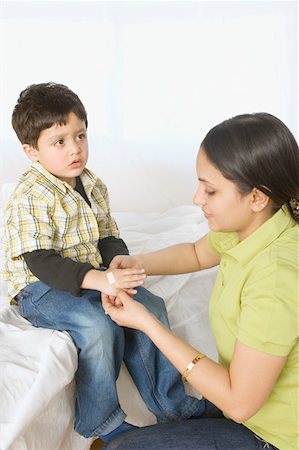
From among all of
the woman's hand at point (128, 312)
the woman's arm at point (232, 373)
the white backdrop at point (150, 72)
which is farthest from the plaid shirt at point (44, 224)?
the white backdrop at point (150, 72)

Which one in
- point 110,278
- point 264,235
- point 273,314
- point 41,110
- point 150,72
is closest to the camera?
point 273,314

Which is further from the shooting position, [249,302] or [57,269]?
[57,269]

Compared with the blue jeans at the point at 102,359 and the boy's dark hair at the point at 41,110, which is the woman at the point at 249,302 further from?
the boy's dark hair at the point at 41,110

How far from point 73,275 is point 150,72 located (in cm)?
152

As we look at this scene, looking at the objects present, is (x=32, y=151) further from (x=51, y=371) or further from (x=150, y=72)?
(x=150, y=72)

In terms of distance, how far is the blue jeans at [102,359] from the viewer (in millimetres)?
1451

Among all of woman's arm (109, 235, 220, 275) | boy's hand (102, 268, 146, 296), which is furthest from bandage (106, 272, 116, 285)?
woman's arm (109, 235, 220, 275)

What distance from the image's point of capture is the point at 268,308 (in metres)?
1.16

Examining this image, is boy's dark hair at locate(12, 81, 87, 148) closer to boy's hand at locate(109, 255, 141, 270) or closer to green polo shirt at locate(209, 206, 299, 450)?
boy's hand at locate(109, 255, 141, 270)

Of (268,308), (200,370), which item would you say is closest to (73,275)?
(200,370)

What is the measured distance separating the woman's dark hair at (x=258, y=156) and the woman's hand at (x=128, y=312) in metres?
0.32

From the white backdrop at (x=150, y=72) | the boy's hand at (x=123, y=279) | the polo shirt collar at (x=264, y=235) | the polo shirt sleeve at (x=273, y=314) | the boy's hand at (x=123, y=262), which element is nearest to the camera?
the polo shirt sleeve at (x=273, y=314)

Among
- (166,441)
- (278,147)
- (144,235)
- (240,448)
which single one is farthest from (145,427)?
(144,235)

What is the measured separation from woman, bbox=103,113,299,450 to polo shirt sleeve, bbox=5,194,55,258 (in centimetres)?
28
